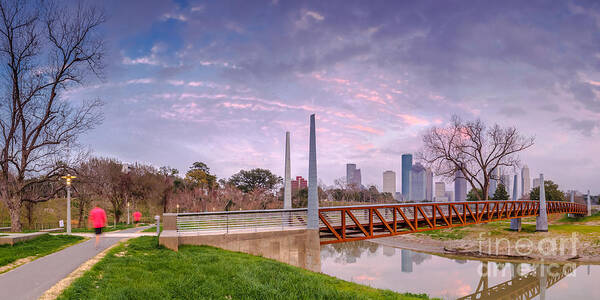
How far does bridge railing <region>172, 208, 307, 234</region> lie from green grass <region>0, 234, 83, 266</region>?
5.33 meters

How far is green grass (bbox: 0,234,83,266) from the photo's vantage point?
482 inches

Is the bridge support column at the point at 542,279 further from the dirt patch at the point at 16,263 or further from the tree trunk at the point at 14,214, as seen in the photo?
the tree trunk at the point at 14,214

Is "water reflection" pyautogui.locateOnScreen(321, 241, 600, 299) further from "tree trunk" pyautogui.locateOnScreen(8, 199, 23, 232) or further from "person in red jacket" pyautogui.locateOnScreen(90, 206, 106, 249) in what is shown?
"tree trunk" pyautogui.locateOnScreen(8, 199, 23, 232)

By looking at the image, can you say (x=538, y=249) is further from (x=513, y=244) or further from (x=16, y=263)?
(x=16, y=263)

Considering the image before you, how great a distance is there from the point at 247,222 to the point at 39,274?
324 inches

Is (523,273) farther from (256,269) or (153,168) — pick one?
(153,168)

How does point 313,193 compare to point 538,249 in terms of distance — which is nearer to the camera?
point 313,193

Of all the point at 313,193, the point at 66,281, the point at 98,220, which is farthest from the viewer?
the point at 313,193

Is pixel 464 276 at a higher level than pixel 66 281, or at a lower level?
lower

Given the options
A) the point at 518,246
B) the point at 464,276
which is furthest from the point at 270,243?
the point at 518,246

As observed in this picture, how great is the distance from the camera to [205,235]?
49.6ft

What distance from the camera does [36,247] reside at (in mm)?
14477

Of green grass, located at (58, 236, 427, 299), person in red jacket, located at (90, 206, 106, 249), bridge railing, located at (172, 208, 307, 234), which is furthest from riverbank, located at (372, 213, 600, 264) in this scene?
person in red jacket, located at (90, 206, 106, 249)

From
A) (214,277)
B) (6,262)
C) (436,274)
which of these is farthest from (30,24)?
(436,274)
